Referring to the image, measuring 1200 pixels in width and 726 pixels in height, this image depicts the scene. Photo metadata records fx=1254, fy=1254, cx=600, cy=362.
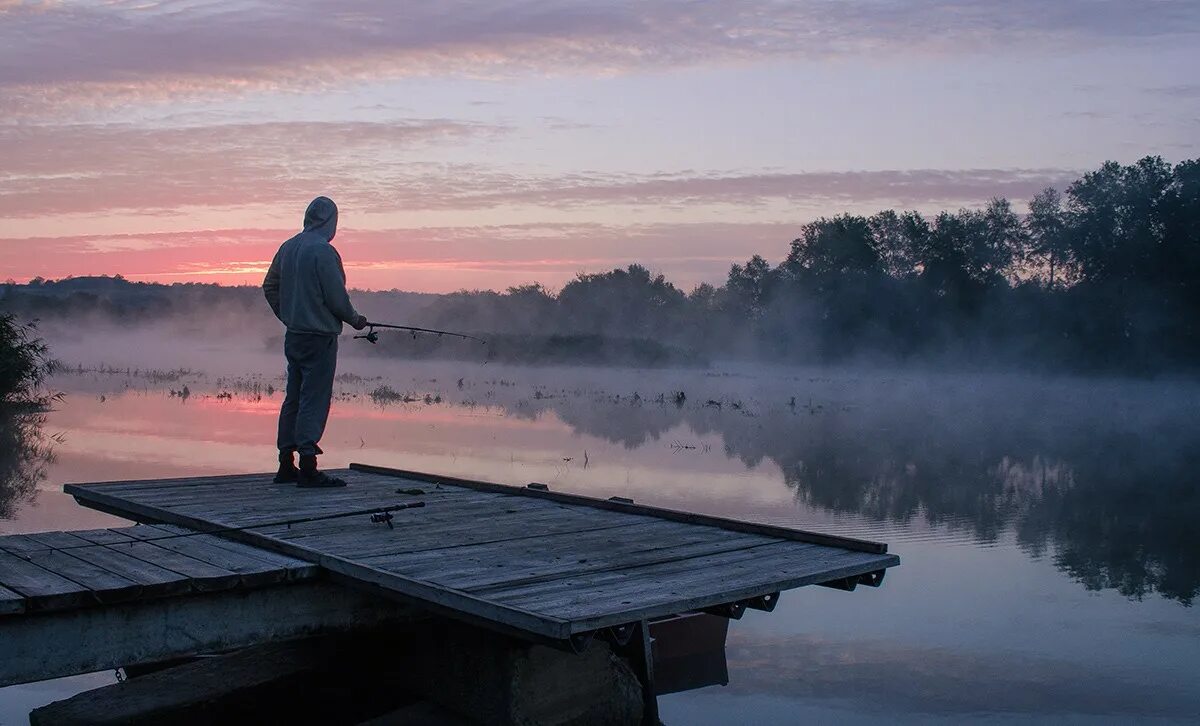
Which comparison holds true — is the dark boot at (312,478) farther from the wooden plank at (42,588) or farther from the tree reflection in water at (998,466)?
the tree reflection in water at (998,466)

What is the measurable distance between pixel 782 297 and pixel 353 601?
2026 inches

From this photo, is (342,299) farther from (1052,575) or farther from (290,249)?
(1052,575)

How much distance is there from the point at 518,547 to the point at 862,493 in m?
9.58

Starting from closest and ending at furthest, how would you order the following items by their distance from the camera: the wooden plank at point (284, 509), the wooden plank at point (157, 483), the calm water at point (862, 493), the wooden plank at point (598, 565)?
the wooden plank at point (598, 565), the wooden plank at point (284, 509), the calm water at point (862, 493), the wooden plank at point (157, 483)

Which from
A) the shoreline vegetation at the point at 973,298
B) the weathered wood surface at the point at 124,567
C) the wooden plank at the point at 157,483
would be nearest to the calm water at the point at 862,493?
the weathered wood surface at the point at 124,567

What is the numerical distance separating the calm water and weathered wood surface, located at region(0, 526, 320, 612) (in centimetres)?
136

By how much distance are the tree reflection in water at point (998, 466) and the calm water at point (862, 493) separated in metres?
0.07

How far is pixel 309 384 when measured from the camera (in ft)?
29.5

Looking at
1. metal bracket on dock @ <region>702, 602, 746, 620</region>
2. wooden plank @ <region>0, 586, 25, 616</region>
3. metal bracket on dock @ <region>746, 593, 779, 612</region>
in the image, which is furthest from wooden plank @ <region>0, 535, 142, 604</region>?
metal bracket on dock @ <region>746, 593, 779, 612</region>

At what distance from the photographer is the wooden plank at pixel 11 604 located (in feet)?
16.8

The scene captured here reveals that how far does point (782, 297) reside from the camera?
56938 millimetres

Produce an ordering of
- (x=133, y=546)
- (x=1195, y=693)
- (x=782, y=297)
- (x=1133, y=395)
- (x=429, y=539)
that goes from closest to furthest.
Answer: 1. (x=133, y=546)
2. (x=429, y=539)
3. (x=1195, y=693)
4. (x=1133, y=395)
5. (x=782, y=297)

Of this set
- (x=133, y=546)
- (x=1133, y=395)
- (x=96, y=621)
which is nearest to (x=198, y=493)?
(x=133, y=546)

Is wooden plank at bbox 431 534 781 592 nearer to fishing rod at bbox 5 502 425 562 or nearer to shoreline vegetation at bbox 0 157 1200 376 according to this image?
fishing rod at bbox 5 502 425 562
